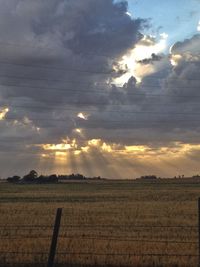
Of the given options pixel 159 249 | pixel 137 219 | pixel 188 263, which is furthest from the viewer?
pixel 137 219

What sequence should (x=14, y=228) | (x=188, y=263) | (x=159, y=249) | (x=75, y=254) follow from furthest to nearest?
(x=14, y=228), (x=159, y=249), (x=75, y=254), (x=188, y=263)

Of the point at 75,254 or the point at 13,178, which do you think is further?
the point at 13,178

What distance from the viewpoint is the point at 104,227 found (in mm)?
27000

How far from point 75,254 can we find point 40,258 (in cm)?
121

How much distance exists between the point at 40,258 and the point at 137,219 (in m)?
15.8

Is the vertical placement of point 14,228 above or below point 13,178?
below

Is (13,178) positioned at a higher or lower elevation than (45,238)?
higher

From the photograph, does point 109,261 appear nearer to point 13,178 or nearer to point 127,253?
point 127,253

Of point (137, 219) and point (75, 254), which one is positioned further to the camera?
point (137, 219)

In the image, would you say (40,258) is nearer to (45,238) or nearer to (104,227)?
(45,238)

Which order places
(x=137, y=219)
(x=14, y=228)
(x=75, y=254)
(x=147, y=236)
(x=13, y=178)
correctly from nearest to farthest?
(x=75, y=254)
(x=147, y=236)
(x=14, y=228)
(x=137, y=219)
(x=13, y=178)

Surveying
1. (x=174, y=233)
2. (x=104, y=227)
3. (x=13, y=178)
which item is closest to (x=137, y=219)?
(x=104, y=227)

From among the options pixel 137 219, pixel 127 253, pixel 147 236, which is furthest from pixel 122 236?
pixel 137 219

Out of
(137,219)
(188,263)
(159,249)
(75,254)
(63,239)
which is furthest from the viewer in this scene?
(137,219)
